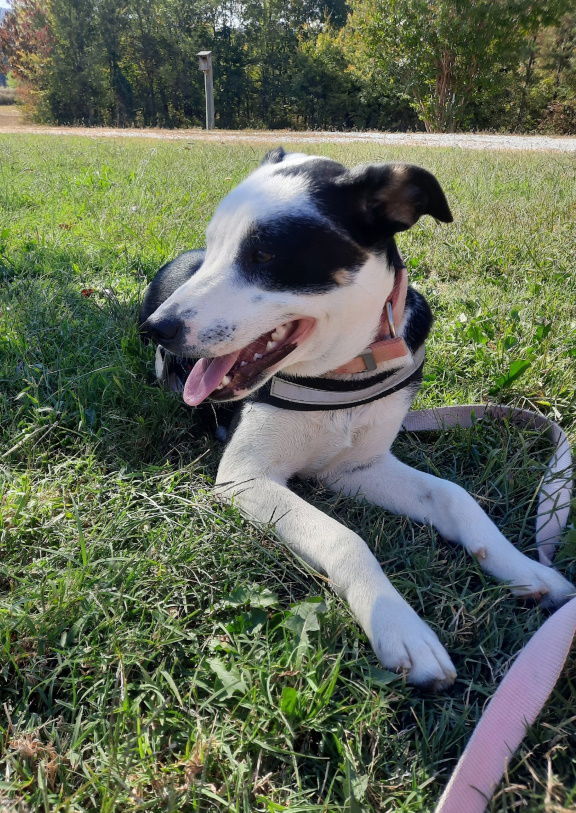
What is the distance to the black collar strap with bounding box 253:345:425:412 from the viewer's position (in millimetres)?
2125

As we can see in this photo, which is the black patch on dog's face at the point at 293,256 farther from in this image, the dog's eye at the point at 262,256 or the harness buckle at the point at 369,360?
the harness buckle at the point at 369,360

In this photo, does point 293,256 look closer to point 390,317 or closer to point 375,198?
point 375,198

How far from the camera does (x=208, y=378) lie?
198 cm

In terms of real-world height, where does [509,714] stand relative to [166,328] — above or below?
below

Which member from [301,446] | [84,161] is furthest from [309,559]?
[84,161]

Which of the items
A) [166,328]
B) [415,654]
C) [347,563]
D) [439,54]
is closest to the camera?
[415,654]

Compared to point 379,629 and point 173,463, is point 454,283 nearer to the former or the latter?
point 173,463

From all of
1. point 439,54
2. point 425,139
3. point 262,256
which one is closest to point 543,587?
point 262,256

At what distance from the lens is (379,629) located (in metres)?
1.51

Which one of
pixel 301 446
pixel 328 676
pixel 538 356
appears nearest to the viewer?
pixel 328 676


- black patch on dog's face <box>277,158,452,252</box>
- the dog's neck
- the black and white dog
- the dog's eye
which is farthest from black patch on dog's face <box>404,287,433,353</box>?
the dog's eye

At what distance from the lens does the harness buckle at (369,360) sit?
2.14 metres

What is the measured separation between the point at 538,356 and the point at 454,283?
1216 mm

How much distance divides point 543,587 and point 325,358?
100cm
